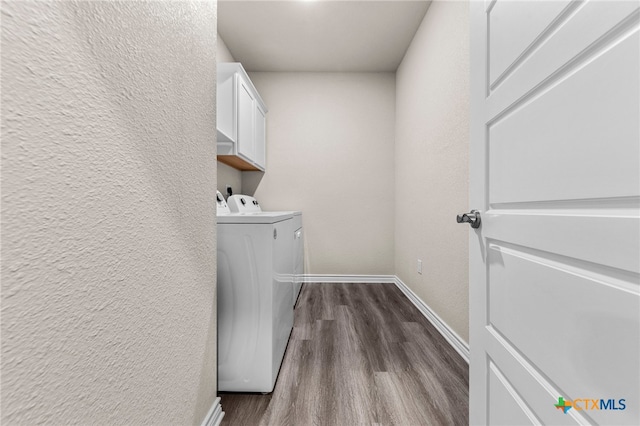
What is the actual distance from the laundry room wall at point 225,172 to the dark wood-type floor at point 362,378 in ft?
4.56

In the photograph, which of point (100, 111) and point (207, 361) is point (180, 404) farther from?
point (100, 111)

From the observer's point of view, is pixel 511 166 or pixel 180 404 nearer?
pixel 511 166

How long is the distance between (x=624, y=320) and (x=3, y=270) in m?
0.89

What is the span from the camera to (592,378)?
1.61 feet

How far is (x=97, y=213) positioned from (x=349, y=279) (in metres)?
3.00

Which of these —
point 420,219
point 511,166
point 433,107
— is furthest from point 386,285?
point 511,166

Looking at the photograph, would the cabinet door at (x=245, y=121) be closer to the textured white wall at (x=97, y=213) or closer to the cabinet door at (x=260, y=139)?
the cabinet door at (x=260, y=139)

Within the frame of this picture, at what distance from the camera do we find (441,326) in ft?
6.40

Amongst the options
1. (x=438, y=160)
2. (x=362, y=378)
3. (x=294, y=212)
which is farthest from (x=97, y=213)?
(x=438, y=160)

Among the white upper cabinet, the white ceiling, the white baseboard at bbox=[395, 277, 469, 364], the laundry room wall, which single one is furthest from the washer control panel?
the white baseboard at bbox=[395, 277, 469, 364]

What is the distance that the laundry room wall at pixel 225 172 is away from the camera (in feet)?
8.54

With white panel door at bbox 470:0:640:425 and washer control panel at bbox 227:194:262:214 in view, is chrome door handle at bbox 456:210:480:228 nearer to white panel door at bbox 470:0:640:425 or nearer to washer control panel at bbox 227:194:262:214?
white panel door at bbox 470:0:640:425

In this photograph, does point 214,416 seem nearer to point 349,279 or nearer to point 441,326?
point 441,326

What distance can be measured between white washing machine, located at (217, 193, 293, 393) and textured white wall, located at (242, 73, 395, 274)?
77.2 inches
